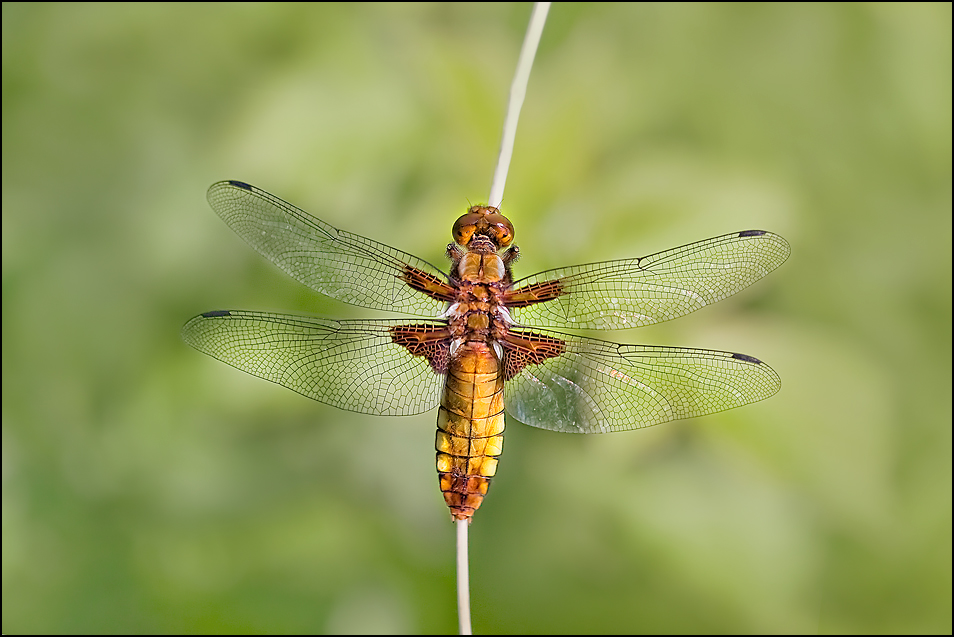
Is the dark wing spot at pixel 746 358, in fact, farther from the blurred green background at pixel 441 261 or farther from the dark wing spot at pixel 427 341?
the dark wing spot at pixel 427 341

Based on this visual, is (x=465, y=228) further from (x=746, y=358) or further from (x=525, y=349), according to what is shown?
(x=746, y=358)

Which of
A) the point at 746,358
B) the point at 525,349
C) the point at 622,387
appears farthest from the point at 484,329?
the point at 746,358

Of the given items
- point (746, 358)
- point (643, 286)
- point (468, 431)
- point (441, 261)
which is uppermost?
point (441, 261)

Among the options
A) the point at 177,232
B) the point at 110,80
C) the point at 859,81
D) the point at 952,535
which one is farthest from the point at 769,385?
the point at 110,80

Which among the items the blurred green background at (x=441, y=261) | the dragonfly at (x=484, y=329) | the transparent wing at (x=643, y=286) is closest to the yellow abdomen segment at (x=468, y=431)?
the dragonfly at (x=484, y=329)

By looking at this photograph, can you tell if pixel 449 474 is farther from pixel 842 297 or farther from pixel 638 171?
pixel 842 297

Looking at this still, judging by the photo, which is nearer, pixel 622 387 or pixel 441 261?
pixel 622 387

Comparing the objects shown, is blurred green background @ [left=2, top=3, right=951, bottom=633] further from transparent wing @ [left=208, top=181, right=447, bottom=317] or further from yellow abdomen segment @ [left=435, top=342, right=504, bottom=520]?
yellow abdomen segment @ [left=435, top=342, right=504, bottom=520]
